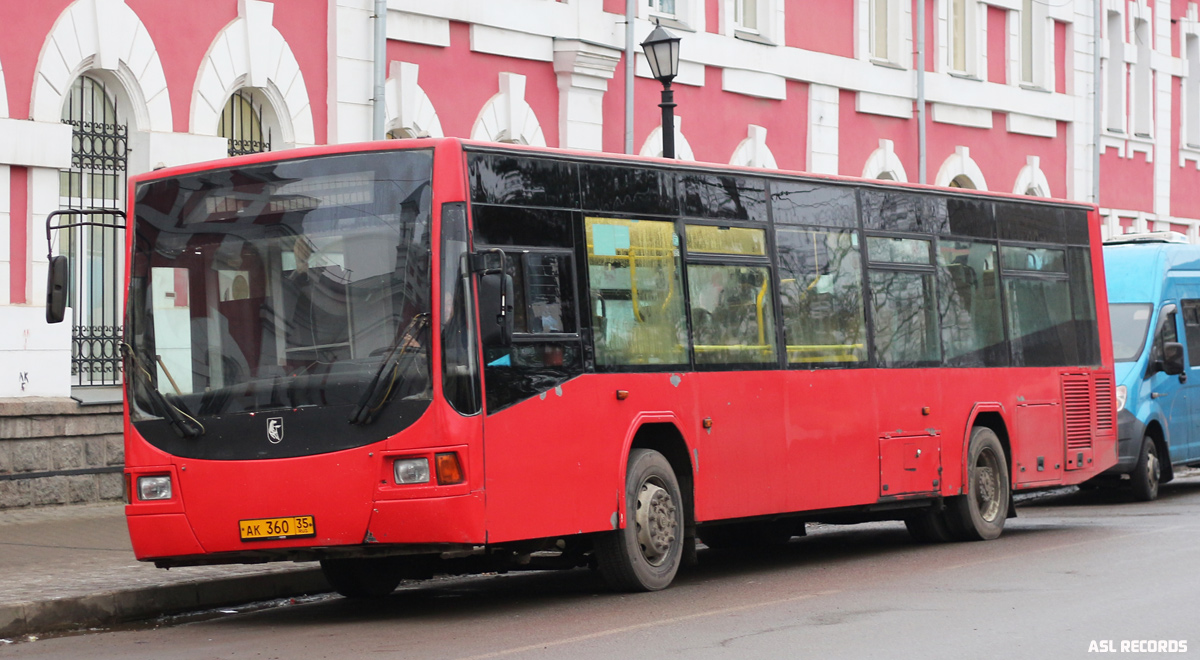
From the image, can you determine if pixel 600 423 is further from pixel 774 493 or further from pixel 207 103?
pixel 207 103

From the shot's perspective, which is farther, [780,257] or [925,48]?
[925,48]

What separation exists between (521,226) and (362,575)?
2877 millimetres

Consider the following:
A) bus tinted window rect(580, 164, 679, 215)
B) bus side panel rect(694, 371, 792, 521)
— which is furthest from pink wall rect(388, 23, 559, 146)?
bus tinted window rect(580, 164, 679, 215)

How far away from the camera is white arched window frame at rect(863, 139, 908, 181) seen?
3080 cm

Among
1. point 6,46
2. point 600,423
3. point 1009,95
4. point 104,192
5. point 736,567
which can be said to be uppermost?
point 1009,95

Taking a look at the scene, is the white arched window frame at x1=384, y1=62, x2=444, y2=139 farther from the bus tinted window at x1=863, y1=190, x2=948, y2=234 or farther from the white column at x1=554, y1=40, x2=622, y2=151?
the bus tinted window at x1=863, y1=190, x2=948, y2=234

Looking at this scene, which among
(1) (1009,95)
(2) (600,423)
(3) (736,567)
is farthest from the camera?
(1) (1009,95)

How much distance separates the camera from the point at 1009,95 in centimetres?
3428

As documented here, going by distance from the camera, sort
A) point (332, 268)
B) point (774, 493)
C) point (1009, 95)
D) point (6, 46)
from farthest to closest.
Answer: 1. point (1009, 95)
2. point (6, 46)
3. point (774, 493)
4. point (332, 268)

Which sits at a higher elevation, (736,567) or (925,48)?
(925,48)

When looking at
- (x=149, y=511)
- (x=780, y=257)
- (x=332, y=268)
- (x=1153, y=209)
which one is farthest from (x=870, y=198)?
(x=1153, y=209)

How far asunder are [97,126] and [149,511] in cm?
857

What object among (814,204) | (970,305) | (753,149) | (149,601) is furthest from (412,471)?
(753,149)

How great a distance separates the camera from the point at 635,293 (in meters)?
12.4
